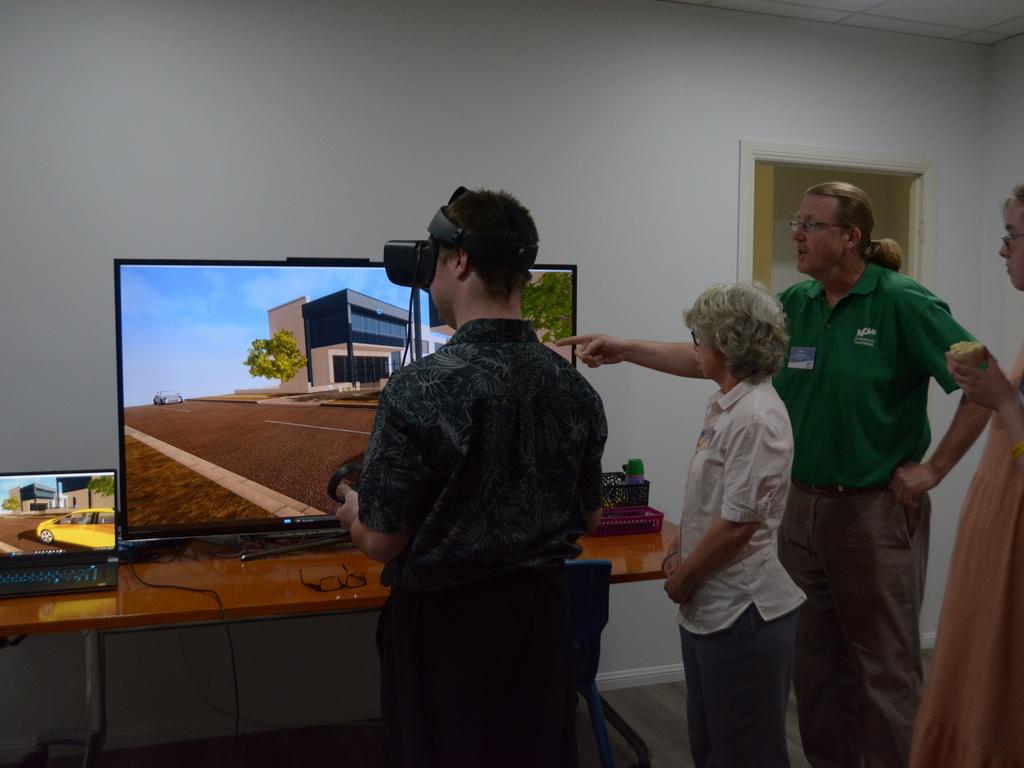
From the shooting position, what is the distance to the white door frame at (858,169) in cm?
354

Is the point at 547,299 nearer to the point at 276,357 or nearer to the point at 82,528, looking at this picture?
the point at 276,357

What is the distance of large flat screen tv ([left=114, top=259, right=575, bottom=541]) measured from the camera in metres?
2.48

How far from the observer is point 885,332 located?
248cm

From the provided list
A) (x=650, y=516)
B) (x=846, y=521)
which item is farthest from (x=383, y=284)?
(x=846, y=521)

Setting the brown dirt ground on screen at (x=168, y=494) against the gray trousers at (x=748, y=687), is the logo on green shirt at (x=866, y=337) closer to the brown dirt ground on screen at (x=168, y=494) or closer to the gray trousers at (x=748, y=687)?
the gray trousers at (x=748, y=687)

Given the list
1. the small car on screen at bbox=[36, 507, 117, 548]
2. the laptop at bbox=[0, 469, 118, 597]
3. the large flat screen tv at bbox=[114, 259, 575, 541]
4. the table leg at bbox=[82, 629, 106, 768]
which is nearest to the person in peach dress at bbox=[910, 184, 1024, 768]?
the large flat screen tv at bbox=[114, 259, 575, 541]

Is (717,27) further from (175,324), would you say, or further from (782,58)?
(175,324)

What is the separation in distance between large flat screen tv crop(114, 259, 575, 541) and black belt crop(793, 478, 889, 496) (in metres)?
1.23

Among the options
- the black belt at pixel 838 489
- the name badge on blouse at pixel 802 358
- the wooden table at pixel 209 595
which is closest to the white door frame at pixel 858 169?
the name badge on blouse at pixel 802 358

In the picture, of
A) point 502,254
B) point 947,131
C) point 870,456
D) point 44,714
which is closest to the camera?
point 502,254

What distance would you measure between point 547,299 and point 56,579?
1688 mm

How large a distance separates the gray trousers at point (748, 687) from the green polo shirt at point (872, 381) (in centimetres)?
72

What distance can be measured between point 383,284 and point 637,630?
1853 mm

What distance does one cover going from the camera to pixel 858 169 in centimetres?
373
